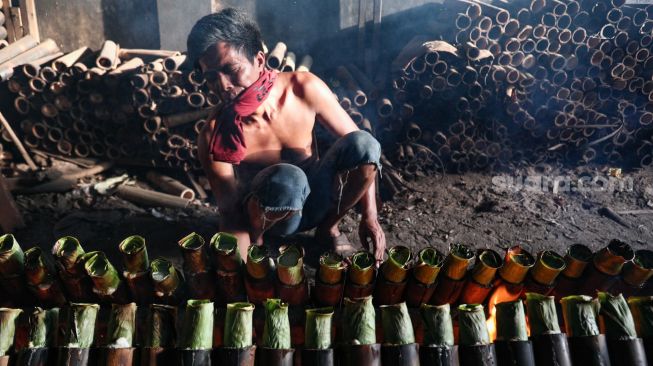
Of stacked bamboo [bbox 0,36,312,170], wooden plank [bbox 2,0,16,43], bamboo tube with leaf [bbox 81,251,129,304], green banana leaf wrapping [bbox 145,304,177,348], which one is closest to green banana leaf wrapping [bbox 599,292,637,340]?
green banana leaf wrapping [bbox 145,304,177,348]

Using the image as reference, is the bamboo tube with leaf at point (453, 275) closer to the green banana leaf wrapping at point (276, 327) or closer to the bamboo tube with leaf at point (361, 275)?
the bamboo tube with leaf at point (361, 275)

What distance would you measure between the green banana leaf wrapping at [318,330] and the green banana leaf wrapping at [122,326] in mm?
795

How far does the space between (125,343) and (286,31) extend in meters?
5.23

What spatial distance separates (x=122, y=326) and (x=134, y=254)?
0.33m

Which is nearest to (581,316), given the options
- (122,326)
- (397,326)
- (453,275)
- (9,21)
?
(453,275)

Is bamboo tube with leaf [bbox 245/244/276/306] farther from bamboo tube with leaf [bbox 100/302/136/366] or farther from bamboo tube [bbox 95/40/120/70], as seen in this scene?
bamboo tube [bbox 95/40/120/70]

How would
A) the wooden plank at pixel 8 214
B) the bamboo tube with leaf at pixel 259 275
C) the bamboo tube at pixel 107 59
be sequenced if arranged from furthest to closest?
the bamboo tube at pixel 107 59, the wooden plank at pixel 8 214, the bamboo tube with leaf at pixel 259 275

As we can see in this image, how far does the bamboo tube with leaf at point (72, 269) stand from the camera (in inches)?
87.4

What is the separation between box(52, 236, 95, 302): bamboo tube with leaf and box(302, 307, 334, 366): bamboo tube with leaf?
1.12 metres

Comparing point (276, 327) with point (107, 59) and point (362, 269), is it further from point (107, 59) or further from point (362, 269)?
point (107, 59)

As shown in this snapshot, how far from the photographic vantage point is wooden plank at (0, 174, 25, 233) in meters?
4.74

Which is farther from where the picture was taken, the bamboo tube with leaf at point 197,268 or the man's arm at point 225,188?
the man's arm at point 225,188

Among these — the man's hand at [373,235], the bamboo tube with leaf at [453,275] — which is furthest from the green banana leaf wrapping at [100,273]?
the man's hand at [373,235]

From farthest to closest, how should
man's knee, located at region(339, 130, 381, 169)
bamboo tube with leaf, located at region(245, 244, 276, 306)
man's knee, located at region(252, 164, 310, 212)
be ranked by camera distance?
man's knee, located at region(339, 130, 381, 169)
man's knee, located at region(252, 164, 310, 212)
bamboo tube with leaf, located at region(245, 244, 276, 306)
